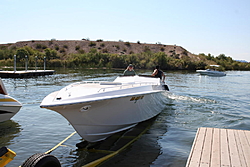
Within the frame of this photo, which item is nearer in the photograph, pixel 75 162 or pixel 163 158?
pixel 75 162

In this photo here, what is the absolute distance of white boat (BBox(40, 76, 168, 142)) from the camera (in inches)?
241

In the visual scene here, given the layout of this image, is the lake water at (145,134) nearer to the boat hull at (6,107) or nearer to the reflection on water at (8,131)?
the reflection on water at (8,131)

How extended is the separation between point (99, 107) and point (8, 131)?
13.3ft

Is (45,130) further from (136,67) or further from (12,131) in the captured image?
(136,67)

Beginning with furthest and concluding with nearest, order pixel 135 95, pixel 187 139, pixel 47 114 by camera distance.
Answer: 1. pixel 47 114
2. pixel 187 139
3. pixel 135 95

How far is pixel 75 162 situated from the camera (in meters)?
6.24

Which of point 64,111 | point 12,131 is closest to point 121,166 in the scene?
point 64,111

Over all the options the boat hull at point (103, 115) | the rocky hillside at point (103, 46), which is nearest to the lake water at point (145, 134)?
the boat hull at point (103, 115)

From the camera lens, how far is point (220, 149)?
5328 mm

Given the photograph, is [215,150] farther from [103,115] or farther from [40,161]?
[40,161]

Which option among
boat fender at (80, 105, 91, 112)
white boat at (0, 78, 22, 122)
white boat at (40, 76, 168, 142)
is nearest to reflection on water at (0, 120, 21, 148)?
white boat at (0, 78, 22, 122)

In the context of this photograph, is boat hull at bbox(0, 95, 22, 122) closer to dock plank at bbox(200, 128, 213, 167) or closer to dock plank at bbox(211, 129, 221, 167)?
dock plank at bbox(200, 128, 213, 167)

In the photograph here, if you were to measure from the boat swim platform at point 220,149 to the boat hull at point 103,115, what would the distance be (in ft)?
7.38

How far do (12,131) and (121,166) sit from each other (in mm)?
4595
